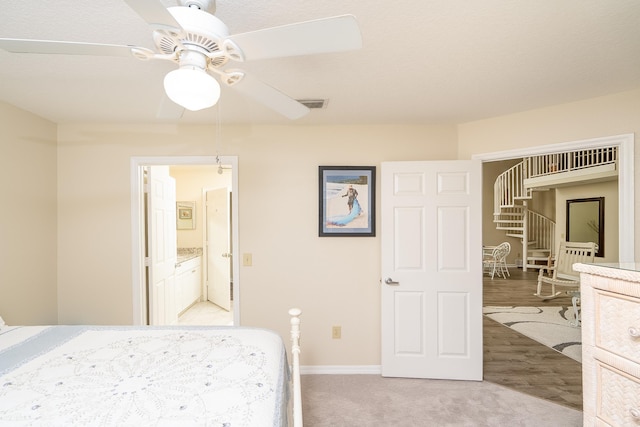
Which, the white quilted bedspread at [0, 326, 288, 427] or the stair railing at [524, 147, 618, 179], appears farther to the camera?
the stair railing at [524, 147, 618, 179]

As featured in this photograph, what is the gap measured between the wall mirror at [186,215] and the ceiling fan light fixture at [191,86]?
4.59m

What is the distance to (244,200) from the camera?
278 centimetres

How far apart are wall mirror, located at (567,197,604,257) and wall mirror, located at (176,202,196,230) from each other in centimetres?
775

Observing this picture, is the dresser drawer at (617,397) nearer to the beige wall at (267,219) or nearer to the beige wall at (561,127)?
the beige wall at (561,127)

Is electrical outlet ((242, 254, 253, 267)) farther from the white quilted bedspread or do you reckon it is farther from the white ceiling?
the white ceiling

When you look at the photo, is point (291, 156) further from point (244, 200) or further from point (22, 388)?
point (22, 388)

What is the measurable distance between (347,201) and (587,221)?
6.30 m

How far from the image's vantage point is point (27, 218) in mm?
2402

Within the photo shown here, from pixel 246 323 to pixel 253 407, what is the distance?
184 cm

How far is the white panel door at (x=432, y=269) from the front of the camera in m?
2.61

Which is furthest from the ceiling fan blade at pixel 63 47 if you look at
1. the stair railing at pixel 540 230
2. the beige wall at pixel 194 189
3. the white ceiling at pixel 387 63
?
the stair railing at pixel 540 230

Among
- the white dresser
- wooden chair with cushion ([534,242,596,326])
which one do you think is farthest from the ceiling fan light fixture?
wooden chair with cushion ([534,242,596,326])

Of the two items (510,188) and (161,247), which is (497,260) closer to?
(510,188)

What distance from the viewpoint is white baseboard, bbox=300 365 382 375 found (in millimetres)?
2760
